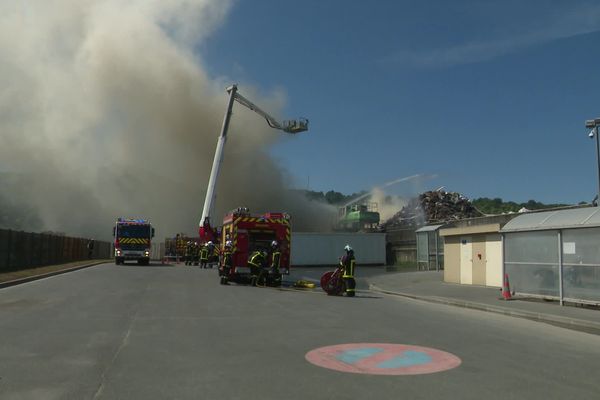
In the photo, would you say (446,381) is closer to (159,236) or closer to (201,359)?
(201,359)

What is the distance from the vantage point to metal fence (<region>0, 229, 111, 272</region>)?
80.0 ft

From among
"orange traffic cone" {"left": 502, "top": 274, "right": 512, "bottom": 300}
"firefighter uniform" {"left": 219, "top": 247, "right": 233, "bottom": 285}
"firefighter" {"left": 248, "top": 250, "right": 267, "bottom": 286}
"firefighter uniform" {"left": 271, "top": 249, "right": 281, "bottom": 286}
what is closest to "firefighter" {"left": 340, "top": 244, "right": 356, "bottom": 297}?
"firefighter uniform" {"left": 271, "top": 249, "right": 281, "bottom": 286}

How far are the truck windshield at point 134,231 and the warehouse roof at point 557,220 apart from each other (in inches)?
943

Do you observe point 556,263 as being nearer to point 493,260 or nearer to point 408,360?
point 493,260

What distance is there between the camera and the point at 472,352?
738cm

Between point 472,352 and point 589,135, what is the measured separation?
18.7 meters

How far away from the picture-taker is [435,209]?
6525 cm

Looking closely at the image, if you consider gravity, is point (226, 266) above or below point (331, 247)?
below

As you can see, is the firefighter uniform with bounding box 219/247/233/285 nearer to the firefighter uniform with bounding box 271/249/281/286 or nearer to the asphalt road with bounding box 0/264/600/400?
the firefighter uniform with bounding box 271/249/281/286

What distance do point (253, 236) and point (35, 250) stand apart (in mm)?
15232

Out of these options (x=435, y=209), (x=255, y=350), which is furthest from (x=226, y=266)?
(x=435, y=209)

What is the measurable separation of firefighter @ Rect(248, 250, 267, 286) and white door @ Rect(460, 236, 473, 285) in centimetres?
743

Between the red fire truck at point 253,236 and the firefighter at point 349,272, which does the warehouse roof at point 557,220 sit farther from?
the red fire truck at point 253,236

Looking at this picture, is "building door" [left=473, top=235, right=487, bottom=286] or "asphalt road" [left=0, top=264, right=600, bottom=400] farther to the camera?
"building door" [left=473, top=235, right=487, bottom=286]
